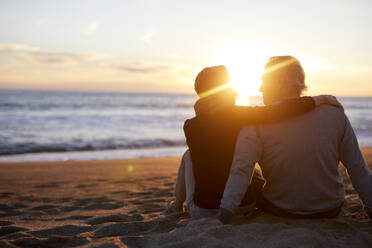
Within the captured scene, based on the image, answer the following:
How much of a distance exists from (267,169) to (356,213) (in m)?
1.32

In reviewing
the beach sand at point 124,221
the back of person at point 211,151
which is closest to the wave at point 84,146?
the beach sand at point 124,221

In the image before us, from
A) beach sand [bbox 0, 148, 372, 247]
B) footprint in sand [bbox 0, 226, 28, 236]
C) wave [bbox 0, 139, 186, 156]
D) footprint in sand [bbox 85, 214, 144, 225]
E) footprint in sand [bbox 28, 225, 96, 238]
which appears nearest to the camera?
beach sand [bbox 0, 148, 372, 247]

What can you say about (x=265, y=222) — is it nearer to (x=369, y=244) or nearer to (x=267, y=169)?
(x=267, y=169)

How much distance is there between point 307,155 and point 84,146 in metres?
10.2

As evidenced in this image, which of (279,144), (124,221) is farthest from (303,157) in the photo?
(124,221)

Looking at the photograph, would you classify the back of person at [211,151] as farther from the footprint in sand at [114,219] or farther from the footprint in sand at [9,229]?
the footprint in sand at [9,229]

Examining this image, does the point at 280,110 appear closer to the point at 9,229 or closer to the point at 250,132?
the point at 250,132

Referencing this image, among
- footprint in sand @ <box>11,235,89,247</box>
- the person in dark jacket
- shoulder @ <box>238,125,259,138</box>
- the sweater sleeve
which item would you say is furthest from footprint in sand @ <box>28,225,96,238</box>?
the sweater sleeve

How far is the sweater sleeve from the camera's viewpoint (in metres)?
2.42

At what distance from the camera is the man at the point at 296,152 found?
97.0 inches

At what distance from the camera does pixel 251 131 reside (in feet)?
8.34

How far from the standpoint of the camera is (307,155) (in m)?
2.48

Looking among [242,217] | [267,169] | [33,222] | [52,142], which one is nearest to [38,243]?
[33,222]

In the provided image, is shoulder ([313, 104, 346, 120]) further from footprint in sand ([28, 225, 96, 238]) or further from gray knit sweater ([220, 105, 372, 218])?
footprint in sand ([28, 225, 96, 238])
